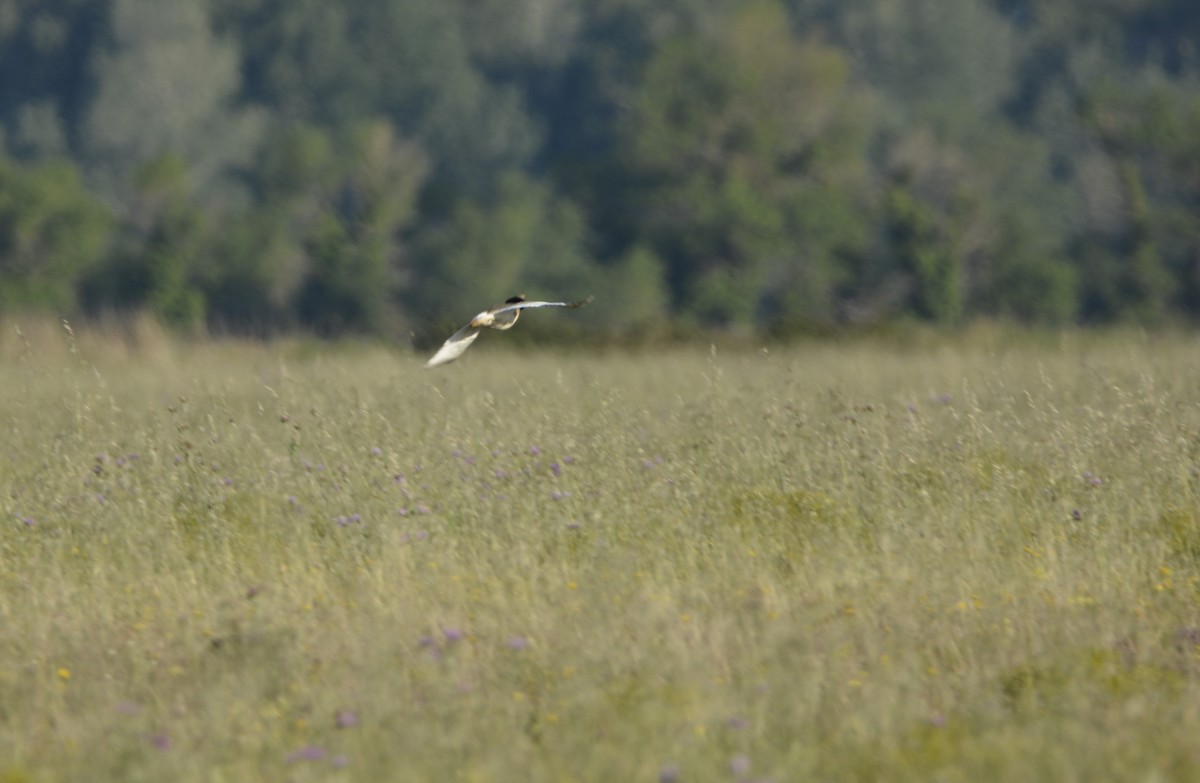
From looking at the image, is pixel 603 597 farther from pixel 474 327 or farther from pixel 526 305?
pixel 474 327

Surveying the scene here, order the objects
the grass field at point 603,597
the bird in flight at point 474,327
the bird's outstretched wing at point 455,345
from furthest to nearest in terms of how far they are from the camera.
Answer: the bird's outstretched wing at point 455,345 → the bird in flight at point 474,327 → the grass field at point 603,597

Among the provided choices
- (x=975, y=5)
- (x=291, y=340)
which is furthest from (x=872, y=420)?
(x=975, y=5)

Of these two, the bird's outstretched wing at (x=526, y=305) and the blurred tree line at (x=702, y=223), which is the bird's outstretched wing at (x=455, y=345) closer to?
the bird's outstretched wing at (x=526, y=305)

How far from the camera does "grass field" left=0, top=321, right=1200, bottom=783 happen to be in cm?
445

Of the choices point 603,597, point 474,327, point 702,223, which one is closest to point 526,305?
point 474,327

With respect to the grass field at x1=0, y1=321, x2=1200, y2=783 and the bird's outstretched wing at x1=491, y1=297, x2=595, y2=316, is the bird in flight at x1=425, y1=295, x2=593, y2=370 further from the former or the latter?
the grass field at x1=0, y1=321, x2=1200, y2=783

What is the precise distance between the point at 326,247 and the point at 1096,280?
13449 mm

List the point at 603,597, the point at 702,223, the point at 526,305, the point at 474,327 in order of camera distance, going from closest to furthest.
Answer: the point at 603,597, the point at 526,305, the point at 474,327, the point at 702,223

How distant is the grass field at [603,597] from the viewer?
4449mm

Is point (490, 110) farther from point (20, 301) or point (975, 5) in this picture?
point (20, 301)

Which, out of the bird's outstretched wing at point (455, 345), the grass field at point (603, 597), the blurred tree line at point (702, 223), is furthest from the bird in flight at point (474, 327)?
the blurred tree line at point (702, 223)

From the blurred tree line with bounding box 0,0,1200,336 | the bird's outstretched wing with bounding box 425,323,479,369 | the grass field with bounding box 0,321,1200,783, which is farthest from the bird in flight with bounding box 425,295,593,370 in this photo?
the blurred tree line with bounding box 0,0,1200,336

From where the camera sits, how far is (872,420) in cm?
846

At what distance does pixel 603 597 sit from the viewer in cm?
559
